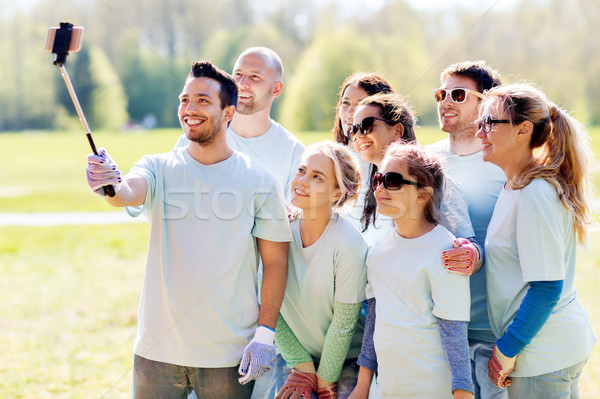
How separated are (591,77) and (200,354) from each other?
53.2 metres

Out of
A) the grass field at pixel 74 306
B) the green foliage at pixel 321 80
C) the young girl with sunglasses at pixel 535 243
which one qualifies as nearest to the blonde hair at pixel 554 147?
the young girl with sunglasses at pixel 535 243

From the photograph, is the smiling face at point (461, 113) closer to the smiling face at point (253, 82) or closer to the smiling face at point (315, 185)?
the smiling face at point (315, 185)

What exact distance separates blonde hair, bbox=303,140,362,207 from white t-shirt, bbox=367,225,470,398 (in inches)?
16.2

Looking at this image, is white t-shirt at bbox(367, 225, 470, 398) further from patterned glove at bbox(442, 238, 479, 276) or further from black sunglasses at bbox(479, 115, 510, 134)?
black sunglasses at bbox(479, 115, 510, 134)

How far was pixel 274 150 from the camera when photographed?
4.21 metres

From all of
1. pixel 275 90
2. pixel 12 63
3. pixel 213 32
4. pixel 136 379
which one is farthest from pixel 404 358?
pixel 213 32

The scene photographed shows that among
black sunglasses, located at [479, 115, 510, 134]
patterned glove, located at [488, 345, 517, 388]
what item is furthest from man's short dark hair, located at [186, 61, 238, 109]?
patterned glove, located at [488, 345, 517, 388]

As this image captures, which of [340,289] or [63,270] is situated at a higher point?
[340,289]

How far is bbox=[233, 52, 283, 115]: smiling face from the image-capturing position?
171 inches

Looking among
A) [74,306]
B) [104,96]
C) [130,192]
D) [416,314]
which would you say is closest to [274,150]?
[130,192]

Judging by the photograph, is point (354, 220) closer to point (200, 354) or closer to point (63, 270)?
point (200, 354)

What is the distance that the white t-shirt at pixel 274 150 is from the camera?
4156 millimetres

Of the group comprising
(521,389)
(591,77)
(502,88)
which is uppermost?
(591,77)

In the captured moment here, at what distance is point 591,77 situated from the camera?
161 ft
